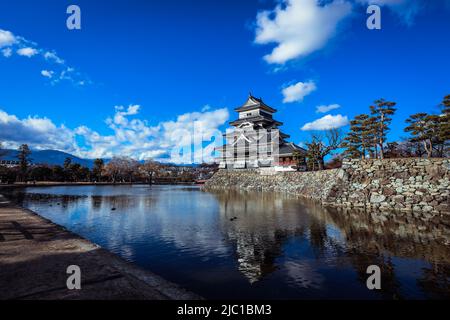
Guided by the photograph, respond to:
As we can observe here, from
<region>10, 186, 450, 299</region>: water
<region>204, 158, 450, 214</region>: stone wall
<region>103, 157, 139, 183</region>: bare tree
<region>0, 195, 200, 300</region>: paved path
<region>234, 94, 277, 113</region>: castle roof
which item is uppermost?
<region>234, 94, 277, 113</region>: castle roof

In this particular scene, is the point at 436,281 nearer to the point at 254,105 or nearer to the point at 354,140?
the point at 354,140

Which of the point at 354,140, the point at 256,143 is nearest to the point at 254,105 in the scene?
Answer: the point at 256,143

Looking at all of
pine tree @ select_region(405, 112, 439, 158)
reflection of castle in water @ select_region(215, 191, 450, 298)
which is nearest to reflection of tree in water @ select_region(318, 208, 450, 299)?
reflection of castle in water @ select_region(215, 191, 450, 298)

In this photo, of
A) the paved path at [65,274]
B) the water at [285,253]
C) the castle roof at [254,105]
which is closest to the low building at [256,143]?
the castle roof at [254,105]

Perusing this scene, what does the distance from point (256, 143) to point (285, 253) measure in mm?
36572

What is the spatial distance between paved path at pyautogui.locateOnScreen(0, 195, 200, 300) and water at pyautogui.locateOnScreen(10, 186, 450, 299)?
0.96 meters

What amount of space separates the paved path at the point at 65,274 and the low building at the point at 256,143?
32.7m

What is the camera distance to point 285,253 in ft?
26.2

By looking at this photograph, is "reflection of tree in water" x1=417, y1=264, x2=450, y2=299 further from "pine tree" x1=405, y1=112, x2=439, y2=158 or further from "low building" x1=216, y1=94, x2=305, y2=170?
"low building" x1=216, y1=94, x2=305, y2=170

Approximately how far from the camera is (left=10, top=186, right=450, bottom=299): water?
5551 mm

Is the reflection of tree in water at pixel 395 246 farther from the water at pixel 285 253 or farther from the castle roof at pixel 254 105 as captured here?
the castle roof at pixel 254 105

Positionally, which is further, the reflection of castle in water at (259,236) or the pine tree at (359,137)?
the pine tree at (359,137)

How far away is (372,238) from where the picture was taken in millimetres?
9594

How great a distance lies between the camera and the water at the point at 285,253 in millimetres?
5551
